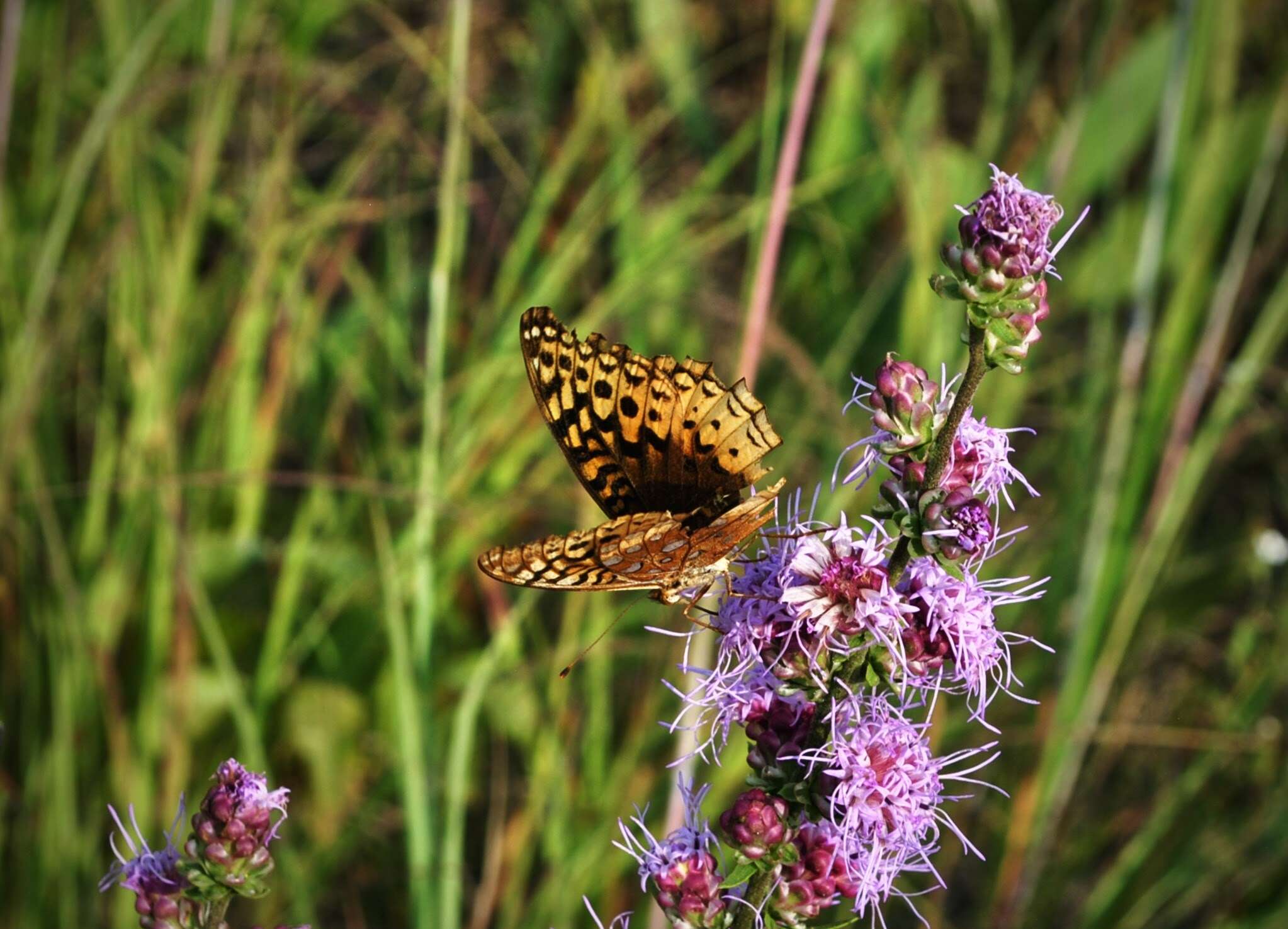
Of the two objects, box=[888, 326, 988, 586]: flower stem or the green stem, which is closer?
box=[888, 326, 988, 586]: flower stem

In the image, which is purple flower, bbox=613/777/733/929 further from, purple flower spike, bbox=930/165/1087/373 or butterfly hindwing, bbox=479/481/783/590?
purple flower spike, bbox=930/165/1087/373

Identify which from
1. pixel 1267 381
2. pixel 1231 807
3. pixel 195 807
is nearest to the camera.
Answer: pixel 195 807

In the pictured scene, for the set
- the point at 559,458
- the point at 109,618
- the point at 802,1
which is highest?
the point at 802,1

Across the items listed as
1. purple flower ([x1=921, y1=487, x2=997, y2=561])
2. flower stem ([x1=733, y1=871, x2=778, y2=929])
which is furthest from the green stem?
purple flower ([x1=921, y1=487, x2=997, y2=561])

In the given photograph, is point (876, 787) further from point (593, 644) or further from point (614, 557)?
point (593, 644)

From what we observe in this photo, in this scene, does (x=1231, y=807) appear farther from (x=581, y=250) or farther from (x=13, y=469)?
(x=13, y=469)

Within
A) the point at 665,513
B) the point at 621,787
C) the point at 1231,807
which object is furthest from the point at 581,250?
the point at 1231,807

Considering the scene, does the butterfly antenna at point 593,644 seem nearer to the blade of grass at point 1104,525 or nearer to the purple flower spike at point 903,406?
the purple flower spike at point 903,406
